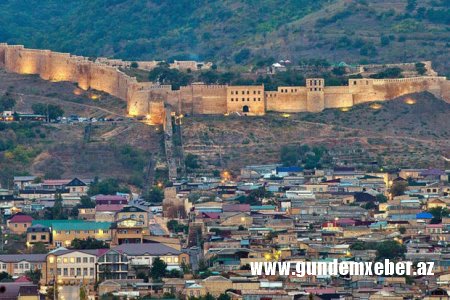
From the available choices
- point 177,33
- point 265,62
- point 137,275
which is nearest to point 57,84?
point 265,62

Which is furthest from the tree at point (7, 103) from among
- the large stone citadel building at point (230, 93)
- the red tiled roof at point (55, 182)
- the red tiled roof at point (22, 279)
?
the red tiled roof at point (22, 279)

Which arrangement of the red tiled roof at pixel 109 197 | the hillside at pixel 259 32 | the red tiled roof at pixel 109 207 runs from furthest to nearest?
the hillside at pixel 259 32 < the red tiled roof at pixel 109 197 < the red tiled roof at pixel 109 207

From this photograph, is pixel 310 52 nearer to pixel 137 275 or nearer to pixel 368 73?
pixel 368 73

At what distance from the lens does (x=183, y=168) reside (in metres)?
133

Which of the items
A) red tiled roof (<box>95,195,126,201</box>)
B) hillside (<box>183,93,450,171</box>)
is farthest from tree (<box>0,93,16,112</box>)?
red tiled roof (<box>95,195,126,201</box>)

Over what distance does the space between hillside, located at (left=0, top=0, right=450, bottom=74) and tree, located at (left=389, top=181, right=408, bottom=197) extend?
34.8 m

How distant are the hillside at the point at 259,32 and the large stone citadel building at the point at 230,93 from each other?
1555 centimetres

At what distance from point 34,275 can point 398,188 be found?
3404 centimetres

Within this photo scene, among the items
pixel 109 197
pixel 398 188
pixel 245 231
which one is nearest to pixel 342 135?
pixel 398 188

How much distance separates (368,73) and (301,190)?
94.3ft

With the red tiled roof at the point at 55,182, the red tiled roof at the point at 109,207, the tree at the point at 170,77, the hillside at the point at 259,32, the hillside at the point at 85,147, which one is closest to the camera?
the red tiled roof at the point at 109,207

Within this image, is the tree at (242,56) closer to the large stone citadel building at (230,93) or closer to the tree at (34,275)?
the large stone citadel building at (230,93)

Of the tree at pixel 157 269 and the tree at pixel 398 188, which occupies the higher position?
the tree at pixel 398 188

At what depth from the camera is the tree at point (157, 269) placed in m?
95.8
